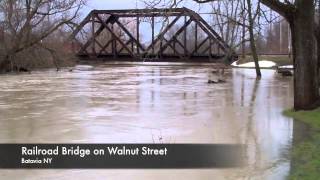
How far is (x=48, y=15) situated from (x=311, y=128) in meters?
48.6

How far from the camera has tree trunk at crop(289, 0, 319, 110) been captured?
1750cm

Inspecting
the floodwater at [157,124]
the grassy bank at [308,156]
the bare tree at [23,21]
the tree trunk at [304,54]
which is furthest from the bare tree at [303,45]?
the bare tree at [23,21]

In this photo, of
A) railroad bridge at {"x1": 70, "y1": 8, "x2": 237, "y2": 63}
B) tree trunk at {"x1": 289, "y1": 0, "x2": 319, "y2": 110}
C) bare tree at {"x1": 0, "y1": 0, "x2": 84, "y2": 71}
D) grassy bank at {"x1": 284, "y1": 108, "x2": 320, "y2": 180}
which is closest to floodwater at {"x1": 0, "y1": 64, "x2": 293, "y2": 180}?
grassy bank at {"x1": 284, "y1": 108, "x2": 320, "y2": 180}

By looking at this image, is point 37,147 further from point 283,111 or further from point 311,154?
Answer: point 283,111

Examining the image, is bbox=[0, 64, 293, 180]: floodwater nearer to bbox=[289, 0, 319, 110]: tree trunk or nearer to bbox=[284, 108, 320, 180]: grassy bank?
bbox=[284, 108, 320, 180]: grassy bank

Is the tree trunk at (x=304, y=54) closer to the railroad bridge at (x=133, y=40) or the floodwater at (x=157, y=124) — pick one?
the floodwater at (x=157, y=124)

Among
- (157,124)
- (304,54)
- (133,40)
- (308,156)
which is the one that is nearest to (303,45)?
(304,54)

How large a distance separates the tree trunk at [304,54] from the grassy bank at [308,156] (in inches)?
67.1

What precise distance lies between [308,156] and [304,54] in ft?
25.0

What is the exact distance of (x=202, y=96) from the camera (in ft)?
89.7

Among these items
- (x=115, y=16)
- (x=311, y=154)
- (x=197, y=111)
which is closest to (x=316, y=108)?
(x=197, y=111)

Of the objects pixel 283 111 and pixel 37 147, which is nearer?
pixel 37 147

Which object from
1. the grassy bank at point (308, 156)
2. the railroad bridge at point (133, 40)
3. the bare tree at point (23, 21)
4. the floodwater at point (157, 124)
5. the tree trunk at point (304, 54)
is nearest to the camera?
the grassy bank at point (308, 156)

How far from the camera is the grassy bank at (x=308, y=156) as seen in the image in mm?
9055
